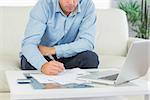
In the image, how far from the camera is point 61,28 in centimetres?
202

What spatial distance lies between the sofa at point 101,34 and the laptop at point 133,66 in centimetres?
96

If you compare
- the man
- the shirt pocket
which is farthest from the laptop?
the shirt pocket

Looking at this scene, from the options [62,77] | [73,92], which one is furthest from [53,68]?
[73,92]

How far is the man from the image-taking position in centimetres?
190

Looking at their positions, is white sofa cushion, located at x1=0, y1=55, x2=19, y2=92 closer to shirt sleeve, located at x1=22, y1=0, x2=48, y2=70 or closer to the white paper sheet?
shirt sleeve, located at x1=22, y1=0, x2=48, y2=70

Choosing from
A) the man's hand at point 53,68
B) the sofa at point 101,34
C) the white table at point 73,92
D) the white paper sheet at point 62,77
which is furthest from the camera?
the sofa at point 101,34

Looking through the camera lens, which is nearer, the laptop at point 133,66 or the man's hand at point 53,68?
the laptop at point 133,66

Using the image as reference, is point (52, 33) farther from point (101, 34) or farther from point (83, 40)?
point (101, 34)

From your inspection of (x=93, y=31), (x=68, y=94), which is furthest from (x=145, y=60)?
(x=93, y=31)

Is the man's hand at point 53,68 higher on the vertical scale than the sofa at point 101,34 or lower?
higher

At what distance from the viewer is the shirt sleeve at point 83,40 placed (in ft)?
6.42

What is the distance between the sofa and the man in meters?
0.46

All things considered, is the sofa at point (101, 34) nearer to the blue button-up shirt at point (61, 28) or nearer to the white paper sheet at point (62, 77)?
the blue button-up shirt at point (61, 28)

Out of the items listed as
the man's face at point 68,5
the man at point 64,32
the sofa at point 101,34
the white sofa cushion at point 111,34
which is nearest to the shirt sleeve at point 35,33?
the man at point 64,32
